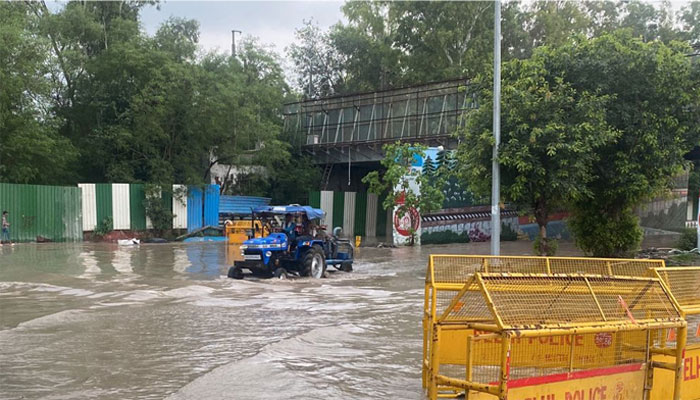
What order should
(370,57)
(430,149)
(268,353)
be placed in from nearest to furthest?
(268,353) → (430,149) → (370,57)

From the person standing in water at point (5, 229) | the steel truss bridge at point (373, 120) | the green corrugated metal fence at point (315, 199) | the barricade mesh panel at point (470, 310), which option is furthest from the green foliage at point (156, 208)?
the barricade mesh panel at point (470, 310)

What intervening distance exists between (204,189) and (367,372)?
30428 mm

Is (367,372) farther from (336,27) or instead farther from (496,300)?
(336,27)

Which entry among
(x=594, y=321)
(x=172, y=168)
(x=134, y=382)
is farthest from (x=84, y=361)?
(x=172, y=168)

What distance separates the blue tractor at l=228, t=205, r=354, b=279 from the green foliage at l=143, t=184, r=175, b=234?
17.4m

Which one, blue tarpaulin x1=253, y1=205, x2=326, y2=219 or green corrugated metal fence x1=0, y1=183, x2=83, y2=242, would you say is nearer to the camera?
blue tarpaulin x1=253, y1=205, x2=326, y2=219

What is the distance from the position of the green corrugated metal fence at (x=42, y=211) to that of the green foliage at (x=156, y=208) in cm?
363

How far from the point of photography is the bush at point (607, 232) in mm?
20781

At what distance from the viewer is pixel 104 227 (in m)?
32.7

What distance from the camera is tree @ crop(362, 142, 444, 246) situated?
1221 inches

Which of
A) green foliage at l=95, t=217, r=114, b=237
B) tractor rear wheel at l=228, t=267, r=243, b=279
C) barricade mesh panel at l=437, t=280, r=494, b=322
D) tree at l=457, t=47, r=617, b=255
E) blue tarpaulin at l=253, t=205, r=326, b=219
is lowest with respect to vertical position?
green foliage at l=95, t=217, r=114, b=237

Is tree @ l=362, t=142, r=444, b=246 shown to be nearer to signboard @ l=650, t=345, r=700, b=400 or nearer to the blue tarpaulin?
the blue tarpaulin

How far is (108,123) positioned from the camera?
36500 mm

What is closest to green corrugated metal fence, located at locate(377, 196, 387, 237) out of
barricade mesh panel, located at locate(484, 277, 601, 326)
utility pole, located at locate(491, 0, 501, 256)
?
utility pole, located at locate(491, 0, 501, 256)
